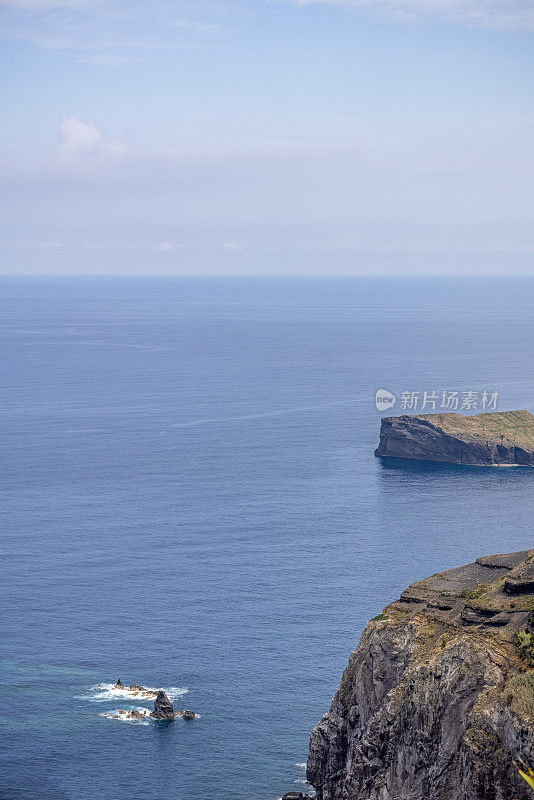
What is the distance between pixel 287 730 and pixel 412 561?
50844mm

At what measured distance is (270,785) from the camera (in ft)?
297

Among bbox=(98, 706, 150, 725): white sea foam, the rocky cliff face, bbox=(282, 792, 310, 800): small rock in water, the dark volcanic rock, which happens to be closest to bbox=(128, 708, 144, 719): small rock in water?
bbox=(98, 706, 150, 725): white sea foam

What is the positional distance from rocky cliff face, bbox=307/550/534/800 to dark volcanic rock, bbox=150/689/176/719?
23.0 m

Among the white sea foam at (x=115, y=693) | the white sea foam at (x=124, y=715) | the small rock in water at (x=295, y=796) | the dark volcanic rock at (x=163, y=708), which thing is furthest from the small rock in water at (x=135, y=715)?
the small rock in water at (x=295, y=796)

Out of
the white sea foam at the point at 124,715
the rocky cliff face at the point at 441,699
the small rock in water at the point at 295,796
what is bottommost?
the small rock in water at the point at 295,796

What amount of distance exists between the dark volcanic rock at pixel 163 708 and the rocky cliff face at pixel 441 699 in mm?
23014

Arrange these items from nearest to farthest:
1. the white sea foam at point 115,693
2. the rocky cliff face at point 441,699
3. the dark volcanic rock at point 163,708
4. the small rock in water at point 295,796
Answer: the rocky cliff face at point 441,699
the small rock in water at point 295,796
the dark volcanic rock at point 163,708
the white sea foam at point 115,693

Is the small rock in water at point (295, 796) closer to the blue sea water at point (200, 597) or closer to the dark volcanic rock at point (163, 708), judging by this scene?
the blue sea water at point (200, 597)

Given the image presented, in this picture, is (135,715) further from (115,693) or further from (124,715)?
(115,693)

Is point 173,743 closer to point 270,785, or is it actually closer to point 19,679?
point 270,785

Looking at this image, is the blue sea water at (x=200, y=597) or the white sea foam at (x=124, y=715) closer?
the blue sea water at (x=200, y=597)

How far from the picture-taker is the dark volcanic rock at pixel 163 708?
332ft

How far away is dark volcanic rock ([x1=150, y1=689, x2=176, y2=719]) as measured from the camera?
3986 inches

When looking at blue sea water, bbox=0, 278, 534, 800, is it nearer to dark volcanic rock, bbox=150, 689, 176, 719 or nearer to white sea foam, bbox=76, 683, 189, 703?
white sea foam, bbox=76, 683, 189, 703
